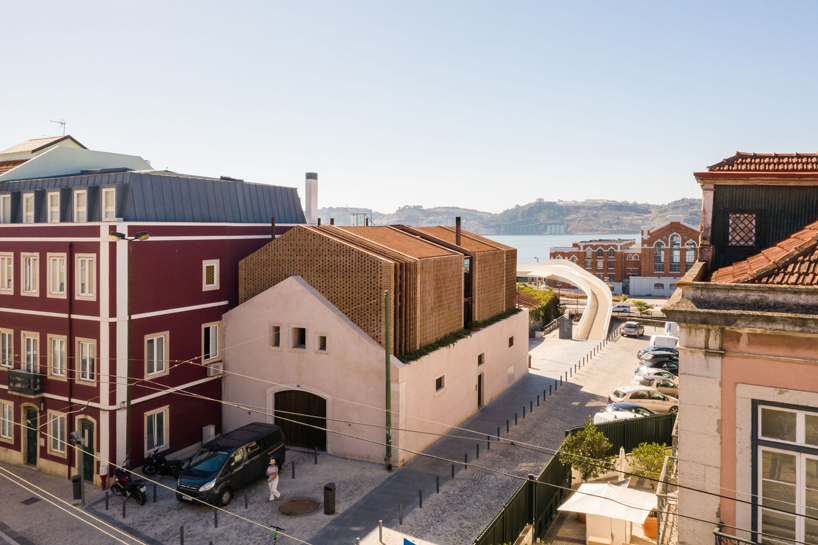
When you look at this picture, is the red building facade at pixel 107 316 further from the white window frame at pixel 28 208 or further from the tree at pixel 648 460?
the tree at pixel 648 460

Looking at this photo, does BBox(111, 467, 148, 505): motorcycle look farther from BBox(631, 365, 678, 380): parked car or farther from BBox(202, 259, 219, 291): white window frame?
BBox(631, 365, 678, 380): parked car

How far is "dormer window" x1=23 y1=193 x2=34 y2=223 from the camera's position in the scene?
Answer: 27672 millimetres

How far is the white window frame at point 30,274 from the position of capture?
25859mm

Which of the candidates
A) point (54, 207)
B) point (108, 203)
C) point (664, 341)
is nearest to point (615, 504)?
point (108, 203)

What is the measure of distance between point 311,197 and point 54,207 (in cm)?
1687

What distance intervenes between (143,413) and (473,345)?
16982 mm

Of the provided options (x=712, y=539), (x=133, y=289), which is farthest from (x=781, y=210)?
(x=133, y=289)

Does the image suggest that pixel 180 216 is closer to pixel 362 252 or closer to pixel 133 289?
pixel 133 289

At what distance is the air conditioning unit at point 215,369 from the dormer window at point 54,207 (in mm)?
9729

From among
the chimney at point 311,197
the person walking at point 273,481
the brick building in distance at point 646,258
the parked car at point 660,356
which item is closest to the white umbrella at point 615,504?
the person walking at point 273,481

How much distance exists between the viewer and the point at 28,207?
91.4ft

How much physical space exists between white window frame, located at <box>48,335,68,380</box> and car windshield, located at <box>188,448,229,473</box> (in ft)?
25.4

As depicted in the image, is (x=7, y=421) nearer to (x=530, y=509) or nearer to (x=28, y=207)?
(x=28, y=207)

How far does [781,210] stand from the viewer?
14.9m
